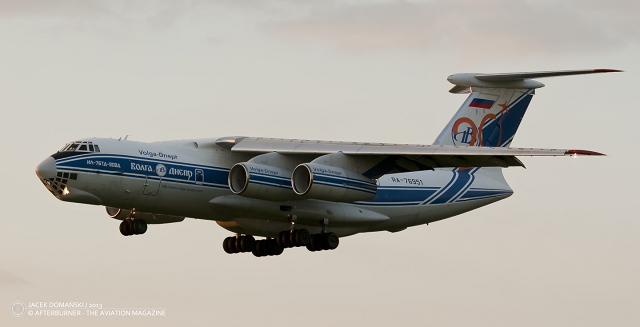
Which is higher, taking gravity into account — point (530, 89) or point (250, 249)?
point (530, 89)

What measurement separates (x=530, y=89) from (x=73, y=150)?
9.01m

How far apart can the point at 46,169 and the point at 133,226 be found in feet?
7.33

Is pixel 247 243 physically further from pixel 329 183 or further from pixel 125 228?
pixel 329 183

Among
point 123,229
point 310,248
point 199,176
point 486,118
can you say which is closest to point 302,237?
point 310,248

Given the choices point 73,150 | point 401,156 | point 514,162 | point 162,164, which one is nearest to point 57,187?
point 73,150

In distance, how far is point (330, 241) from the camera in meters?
18.5

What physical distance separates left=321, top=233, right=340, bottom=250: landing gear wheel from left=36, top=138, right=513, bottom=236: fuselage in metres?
0.27

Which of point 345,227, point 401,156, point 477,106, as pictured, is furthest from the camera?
point 477,106

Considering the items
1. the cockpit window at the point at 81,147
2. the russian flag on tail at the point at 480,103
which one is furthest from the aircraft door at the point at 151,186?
the russian flag on tail at the point at 480,103

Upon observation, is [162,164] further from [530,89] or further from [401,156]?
[530,89]

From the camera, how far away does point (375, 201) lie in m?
19.1

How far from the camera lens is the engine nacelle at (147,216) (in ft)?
61.9

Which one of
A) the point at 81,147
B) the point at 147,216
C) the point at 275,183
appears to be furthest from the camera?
the point at 147,216

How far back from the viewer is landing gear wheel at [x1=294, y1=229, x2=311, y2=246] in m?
18.4
